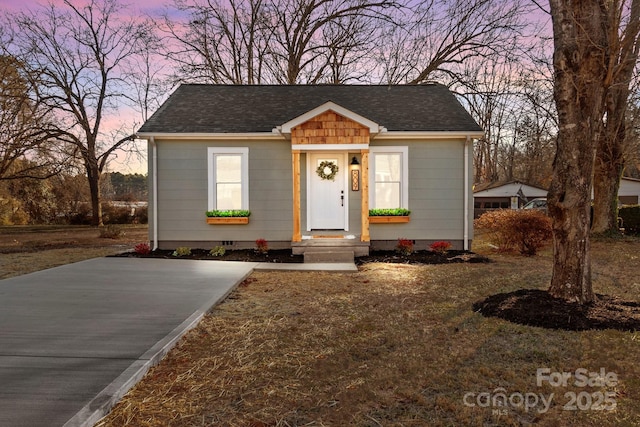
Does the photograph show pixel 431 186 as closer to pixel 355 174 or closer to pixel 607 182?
pixel 355 174

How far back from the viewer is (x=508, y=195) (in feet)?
85.1

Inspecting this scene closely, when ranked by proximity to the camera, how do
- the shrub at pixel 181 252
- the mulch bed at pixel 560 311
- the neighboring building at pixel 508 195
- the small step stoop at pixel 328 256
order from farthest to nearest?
the neighboring building at pixel 508 195
the shrub at pixel 181 252
the small step stoop at pixel 328 256
the mulch bed at pixel 560 311

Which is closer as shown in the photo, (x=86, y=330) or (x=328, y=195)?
(x=86, y=330)

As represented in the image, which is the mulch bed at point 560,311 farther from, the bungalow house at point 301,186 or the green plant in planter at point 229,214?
the green plant in planter at point 229,214

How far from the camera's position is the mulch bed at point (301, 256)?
8906 millimetres

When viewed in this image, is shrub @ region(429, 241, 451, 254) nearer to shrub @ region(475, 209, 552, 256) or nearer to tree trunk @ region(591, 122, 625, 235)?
shrub @ region(475, 209, 552, 256)

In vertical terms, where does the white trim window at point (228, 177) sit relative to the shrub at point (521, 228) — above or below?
above

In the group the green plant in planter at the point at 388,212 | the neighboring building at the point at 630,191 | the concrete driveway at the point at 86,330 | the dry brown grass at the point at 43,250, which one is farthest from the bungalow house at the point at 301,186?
the neighboring building at the point at 630,191

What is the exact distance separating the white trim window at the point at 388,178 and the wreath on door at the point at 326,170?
971 mm

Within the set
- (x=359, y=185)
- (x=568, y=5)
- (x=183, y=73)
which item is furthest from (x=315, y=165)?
(x=183, y=73)

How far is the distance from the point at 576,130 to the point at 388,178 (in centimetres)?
586

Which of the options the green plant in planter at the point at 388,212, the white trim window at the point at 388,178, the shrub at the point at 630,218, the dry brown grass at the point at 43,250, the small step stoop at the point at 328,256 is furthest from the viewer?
the shrub at the point at 630,218

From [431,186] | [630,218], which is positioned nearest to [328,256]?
[431,186]

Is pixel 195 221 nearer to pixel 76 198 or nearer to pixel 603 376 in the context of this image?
pixel 603 376
